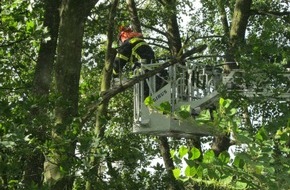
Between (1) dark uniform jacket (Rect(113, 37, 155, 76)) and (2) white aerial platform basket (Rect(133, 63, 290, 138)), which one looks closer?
(2) white aerial platform basket (Rect(133, 63, 290, 138))

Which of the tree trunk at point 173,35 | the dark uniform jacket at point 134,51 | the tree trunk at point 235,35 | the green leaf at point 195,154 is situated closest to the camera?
the green leaf at point 195,154

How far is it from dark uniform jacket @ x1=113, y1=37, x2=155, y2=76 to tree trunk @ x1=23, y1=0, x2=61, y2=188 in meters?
1.60

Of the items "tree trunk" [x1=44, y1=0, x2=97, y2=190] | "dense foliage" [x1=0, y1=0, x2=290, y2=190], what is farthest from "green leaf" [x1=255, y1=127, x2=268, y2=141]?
"tree trunk" [x1=44, y1=0, x2=97, y2=190]

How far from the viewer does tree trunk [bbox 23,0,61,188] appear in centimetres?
690

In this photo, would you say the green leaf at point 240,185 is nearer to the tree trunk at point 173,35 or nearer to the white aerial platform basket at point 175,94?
the white aerial platform basket at point 175,94

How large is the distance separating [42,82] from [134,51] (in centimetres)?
235

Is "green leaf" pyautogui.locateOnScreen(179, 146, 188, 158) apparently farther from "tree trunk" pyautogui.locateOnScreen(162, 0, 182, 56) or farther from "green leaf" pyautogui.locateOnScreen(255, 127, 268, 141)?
"tree trunk" pyautogui.locateOnScreen(162, 0, 182, 56)

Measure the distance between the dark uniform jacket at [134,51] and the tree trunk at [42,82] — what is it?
160 centimetres

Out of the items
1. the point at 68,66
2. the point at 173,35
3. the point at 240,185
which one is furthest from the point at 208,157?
the point at 173,35

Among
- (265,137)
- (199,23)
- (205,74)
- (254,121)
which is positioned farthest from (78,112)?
(199,23)

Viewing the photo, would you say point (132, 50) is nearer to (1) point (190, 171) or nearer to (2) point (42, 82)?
(2) point (42, 82)

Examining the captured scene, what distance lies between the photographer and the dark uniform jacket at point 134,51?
1085cm

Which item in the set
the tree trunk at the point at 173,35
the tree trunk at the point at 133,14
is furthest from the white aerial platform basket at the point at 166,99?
the tree trunk at the point at 173,35

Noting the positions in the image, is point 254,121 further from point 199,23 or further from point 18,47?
point 18,47
